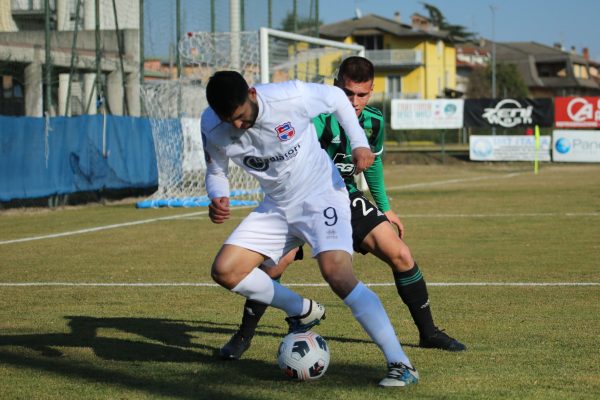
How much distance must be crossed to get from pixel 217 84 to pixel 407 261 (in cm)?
217

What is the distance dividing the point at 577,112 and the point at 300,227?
128 feet

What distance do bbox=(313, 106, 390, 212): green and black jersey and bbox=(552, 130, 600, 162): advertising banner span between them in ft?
117

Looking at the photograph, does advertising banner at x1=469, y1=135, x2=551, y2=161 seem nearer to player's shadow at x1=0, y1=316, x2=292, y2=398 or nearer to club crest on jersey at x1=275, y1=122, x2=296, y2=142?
player's shadow at x1=0, y1=316, x2=292, y2=398

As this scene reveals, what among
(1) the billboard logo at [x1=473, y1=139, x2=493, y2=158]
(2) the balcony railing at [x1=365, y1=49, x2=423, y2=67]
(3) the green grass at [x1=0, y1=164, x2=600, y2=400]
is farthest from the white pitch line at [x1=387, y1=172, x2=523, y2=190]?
(2) the balcony railing at [x1=365, y1=49, x2=423, y2=67]

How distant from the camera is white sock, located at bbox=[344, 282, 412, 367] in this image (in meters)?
5.91

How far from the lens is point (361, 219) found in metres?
7.03

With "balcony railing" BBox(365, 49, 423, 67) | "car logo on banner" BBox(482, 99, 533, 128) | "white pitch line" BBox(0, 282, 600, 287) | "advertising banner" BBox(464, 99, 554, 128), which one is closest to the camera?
"white pitch line" BBox(0, 282, 600, 287)

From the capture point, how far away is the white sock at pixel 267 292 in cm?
637

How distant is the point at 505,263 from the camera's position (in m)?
12.3

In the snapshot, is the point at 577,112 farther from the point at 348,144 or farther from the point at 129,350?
the point at 129,350

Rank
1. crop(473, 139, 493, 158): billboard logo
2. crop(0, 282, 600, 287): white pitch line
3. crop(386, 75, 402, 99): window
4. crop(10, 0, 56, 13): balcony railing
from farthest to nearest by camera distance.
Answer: crop(386, 75, 402, 99): window < crop(473, 139, 493, 158): billboard logo < crop(10, 0, 56, 13): balcony railing < crop(0, 282, 600, 287): white pitch line

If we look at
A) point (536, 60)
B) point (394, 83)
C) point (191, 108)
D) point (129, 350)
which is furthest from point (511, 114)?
point (536, 60)

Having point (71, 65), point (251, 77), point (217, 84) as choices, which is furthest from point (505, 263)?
point (71, 65)

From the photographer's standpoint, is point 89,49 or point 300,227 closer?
point 300,227
